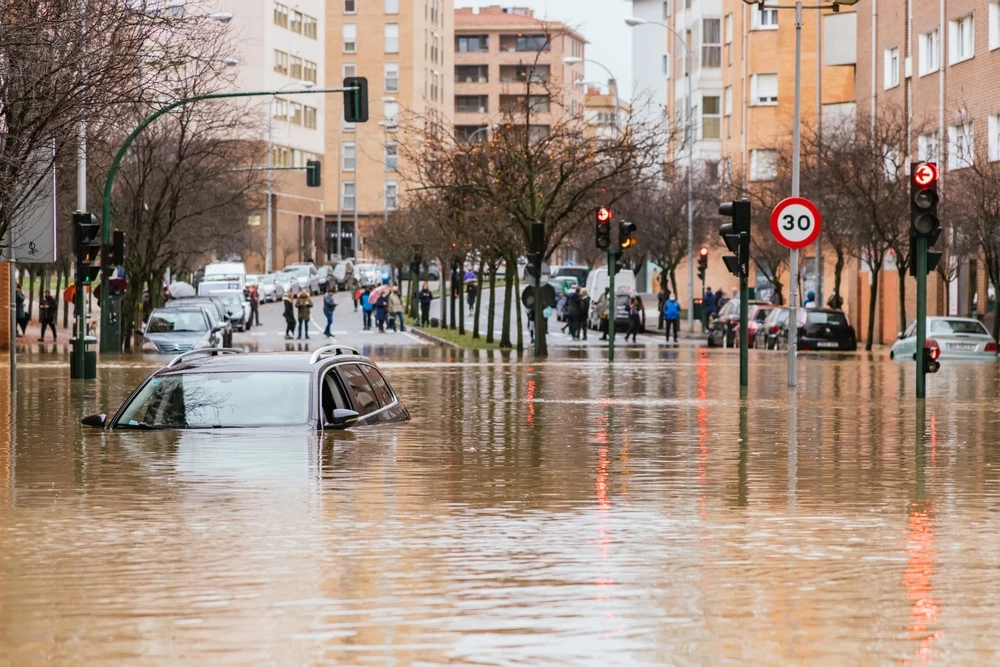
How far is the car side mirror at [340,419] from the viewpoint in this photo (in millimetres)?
15664

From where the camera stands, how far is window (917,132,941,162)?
5550 cm

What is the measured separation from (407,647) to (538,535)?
3.56m

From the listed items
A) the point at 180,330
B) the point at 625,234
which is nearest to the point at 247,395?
the point at 625,234

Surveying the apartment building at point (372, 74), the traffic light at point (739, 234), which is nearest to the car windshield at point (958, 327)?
the traffic light at point (739, 234)

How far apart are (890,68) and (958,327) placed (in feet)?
70.4

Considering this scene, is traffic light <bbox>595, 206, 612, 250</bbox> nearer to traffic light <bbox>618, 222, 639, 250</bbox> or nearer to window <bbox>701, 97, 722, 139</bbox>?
traffic light <bbox>618, 222, 639, 250</bbox>

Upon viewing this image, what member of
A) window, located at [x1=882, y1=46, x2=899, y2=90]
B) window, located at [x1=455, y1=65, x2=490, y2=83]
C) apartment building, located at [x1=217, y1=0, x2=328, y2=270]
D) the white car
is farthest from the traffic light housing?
window, located at [x1=455, y1=65, x2=490, y2=83]

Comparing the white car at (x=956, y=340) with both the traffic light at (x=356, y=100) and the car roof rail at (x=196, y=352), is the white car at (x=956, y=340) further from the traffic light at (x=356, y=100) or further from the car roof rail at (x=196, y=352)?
the car roof rail at (x=196, y=352)

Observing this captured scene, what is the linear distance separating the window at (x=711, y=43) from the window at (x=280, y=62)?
38698 millimetres

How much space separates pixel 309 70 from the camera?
13125 centimetres

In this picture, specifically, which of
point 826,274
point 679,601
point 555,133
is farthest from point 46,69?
point 826,274

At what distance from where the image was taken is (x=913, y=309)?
202 ft

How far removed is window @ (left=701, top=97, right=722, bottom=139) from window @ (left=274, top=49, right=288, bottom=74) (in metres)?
40.7

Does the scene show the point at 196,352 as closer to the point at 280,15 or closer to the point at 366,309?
the point at 366,309
